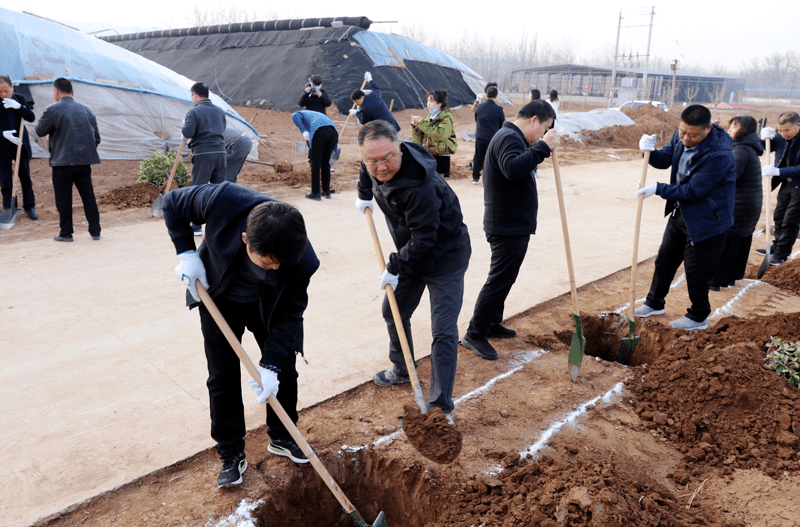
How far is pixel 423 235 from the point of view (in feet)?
9.53

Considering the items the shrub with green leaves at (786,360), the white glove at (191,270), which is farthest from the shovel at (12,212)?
the shrub with green leaves at (786,360)

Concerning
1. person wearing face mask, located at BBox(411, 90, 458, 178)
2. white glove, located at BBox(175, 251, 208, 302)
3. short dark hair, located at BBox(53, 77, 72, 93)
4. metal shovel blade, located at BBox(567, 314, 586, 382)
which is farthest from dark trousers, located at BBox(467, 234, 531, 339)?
short dark hair, located at BBox(53, 77, 72, 93)

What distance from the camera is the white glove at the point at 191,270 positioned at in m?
2.38

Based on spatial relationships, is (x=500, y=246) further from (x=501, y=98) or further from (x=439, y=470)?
(x=501, y=98)

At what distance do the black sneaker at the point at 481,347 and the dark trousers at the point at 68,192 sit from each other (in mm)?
4894

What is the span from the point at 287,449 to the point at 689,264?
3655 millimetres

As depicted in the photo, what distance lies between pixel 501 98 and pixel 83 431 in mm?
25723

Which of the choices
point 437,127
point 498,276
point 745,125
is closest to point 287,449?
point 498,276

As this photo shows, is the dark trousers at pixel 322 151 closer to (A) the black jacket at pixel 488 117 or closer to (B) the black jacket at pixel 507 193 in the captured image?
(A) the black jacket at pixel 488 117

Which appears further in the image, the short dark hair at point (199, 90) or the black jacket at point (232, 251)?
the short dark hair at point (199, 90)

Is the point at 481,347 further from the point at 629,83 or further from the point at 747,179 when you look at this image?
the point at 629,83

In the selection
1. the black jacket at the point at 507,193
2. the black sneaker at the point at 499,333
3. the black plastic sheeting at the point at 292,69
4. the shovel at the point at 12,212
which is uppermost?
the black plastic sheeting at the point at 292,69

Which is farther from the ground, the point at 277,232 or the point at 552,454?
the point at 277,232

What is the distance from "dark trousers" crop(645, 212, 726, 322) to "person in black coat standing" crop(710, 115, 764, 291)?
0.92 meters
